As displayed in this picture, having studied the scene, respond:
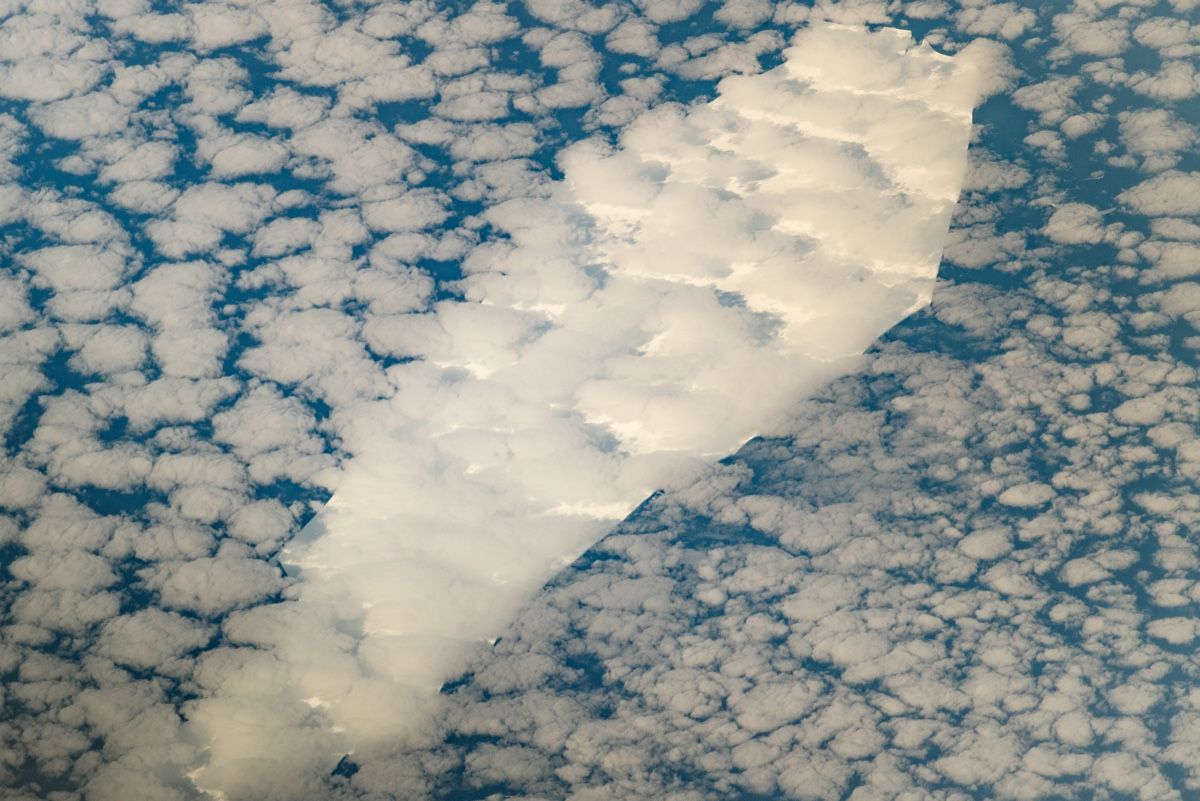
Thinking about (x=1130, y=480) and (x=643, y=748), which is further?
(x=1130, y=480)

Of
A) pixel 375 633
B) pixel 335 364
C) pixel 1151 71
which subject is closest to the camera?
pixel 375 633

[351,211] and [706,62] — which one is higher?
[706,62]

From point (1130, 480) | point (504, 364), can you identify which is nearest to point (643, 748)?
point (504, 364)

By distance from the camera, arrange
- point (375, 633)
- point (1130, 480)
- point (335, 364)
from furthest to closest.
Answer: point (335, 364), point (1130, 480), point (375, 633)

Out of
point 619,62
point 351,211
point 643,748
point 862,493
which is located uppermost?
point 619,62

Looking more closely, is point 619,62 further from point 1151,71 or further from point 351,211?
point 1151,71

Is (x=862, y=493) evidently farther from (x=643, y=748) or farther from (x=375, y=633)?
(x=375, y=633)

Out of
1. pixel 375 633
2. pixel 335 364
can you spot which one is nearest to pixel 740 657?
pixel 375 633
